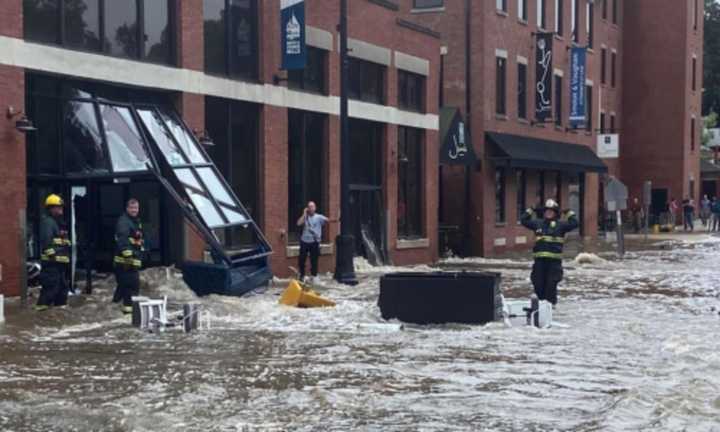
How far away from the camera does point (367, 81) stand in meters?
26.2

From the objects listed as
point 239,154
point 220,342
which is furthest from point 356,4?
point 220,342

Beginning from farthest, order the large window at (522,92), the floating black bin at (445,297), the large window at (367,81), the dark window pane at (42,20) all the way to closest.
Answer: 1. the large window at (522,92)
2. the large window at (367,81)
3. the dark window pane at (42,20)
4. the floating black bin at (445,297)

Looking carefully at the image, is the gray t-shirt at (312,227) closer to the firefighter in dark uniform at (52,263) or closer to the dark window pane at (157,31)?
the dark window pane at (157,31)

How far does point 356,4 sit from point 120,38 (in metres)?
8.33

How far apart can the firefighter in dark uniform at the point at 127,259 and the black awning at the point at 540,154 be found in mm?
19952

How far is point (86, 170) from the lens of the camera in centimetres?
1706

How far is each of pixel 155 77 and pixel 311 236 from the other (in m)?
4.92

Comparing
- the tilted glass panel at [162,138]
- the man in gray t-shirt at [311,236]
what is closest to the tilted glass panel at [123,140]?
the tilted glass panel at [162,138]

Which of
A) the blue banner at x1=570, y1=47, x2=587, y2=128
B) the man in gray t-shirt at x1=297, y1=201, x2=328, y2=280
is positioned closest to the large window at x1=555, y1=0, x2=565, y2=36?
the blue banner at x1=570, y1=47, x2=587, y2=128

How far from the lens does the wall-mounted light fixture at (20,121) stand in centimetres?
1550

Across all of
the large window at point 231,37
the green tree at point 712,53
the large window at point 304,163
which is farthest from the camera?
the green tree at point 712,53

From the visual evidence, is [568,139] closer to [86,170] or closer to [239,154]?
[239,154]

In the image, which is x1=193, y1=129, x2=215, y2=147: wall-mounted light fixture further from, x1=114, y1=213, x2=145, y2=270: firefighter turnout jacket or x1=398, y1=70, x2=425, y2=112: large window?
x1=398, y1=70, x2=425, y2=112: large window

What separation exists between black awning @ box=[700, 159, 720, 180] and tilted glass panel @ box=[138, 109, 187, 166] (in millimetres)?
56063
